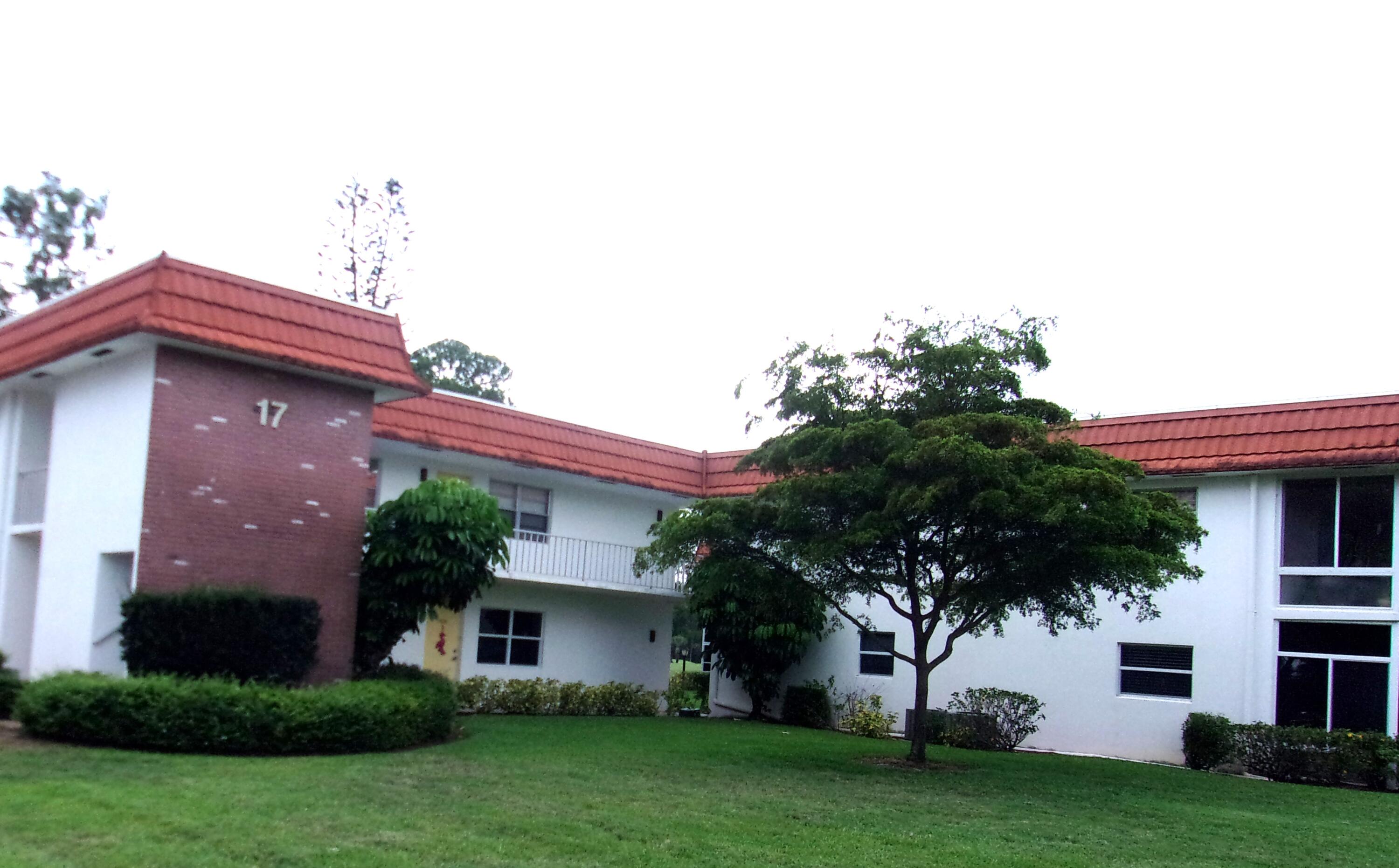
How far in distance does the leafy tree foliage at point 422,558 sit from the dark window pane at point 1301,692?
39.7 feet

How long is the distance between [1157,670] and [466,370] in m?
37.7

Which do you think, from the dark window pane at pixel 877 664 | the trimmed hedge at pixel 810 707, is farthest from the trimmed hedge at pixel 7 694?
the dark window pane at pixel 877 664

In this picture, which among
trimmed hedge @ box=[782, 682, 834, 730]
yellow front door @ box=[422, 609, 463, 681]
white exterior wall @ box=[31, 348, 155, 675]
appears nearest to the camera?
white exterior wall @ box=[31, 348, 155, 675]

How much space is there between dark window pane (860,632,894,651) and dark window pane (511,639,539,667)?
6.36 metres

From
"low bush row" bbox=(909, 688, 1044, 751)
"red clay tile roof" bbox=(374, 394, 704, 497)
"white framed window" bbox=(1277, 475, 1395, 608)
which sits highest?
"red clay tile roof" bbox=(374, 394, 704, 497)

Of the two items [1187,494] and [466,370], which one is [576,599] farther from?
[466,370]

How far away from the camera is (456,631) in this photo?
23344mm

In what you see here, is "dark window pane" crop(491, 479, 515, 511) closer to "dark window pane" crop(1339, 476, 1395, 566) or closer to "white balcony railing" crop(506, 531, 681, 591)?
"white balcony railing" crop(506, 531, 681, 591)

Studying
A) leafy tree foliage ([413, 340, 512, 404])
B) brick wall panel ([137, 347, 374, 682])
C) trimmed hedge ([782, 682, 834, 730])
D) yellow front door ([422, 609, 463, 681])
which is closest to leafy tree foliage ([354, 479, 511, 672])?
brick wall panel ([137, 347, 374, 682])

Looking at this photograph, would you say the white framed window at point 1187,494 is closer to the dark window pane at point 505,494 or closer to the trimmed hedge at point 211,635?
the dark window pane at point 505,494

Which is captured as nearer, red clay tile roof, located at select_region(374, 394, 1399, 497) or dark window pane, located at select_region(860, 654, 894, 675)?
red clay tile roof, located at select_region(374, 394, 1399, 497)

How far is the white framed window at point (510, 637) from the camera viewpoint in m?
23.9

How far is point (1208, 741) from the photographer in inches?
762

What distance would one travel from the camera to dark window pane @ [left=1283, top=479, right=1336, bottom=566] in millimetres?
19469
